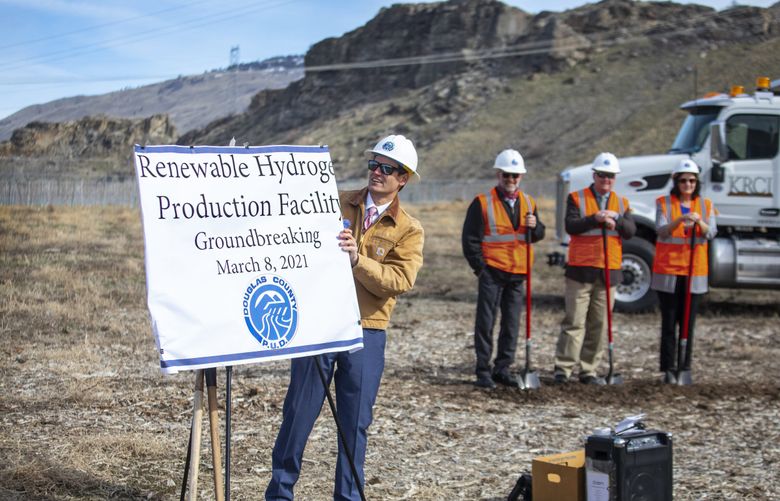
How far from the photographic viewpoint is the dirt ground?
5.86 metres

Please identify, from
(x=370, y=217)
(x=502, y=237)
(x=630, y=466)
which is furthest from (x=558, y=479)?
(x=502, y=237)

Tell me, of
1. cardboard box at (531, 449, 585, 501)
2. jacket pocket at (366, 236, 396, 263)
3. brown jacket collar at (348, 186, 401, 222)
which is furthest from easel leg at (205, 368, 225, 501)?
cardboard box at (531, 449, 585, 501)

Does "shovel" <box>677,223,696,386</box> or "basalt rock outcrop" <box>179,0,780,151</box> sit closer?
"shovel" <box>677,223,696,386</box>

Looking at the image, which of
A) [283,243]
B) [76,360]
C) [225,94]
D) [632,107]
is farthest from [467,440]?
[632,107]

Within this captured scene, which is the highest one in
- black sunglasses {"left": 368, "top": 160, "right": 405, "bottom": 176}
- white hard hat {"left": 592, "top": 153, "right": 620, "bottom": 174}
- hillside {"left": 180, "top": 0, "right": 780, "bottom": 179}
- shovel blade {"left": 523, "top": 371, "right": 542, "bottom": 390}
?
hillside {"left": 180, "top": 0, "right": 780, "bottom": 179}

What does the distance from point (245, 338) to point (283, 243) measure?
0.48m

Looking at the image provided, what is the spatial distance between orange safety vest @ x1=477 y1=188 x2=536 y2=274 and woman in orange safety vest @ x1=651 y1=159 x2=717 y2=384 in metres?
1.45

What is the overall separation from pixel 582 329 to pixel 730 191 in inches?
211

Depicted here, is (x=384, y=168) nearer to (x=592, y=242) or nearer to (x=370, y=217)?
(x=370, y=217)

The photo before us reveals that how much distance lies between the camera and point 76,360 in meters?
8.77

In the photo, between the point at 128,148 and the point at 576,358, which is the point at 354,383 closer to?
the point at 576,358

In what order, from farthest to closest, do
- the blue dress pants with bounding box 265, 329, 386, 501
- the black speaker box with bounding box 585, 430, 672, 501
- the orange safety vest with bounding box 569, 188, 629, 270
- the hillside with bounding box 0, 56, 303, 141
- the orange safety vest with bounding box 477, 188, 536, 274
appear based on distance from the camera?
1. the orange safety vest with bounding box 569, 188, 629, 270
2. the orange safety vest with bounding box 477, 188, 536, 274
3. the hillside with bounding box 0, 56, 303, 141
4. the black speaker box with bounding box 585, 430, 672, 501
5. the blue dress pants with bounding box 265, 329, 386, 501

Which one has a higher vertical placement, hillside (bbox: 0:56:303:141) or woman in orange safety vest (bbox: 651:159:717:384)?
hillside (bbox: 0:56:303:141)

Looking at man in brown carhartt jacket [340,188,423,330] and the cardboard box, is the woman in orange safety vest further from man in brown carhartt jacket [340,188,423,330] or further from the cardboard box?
man in brown carhartt jacket [340,188,423,330]
